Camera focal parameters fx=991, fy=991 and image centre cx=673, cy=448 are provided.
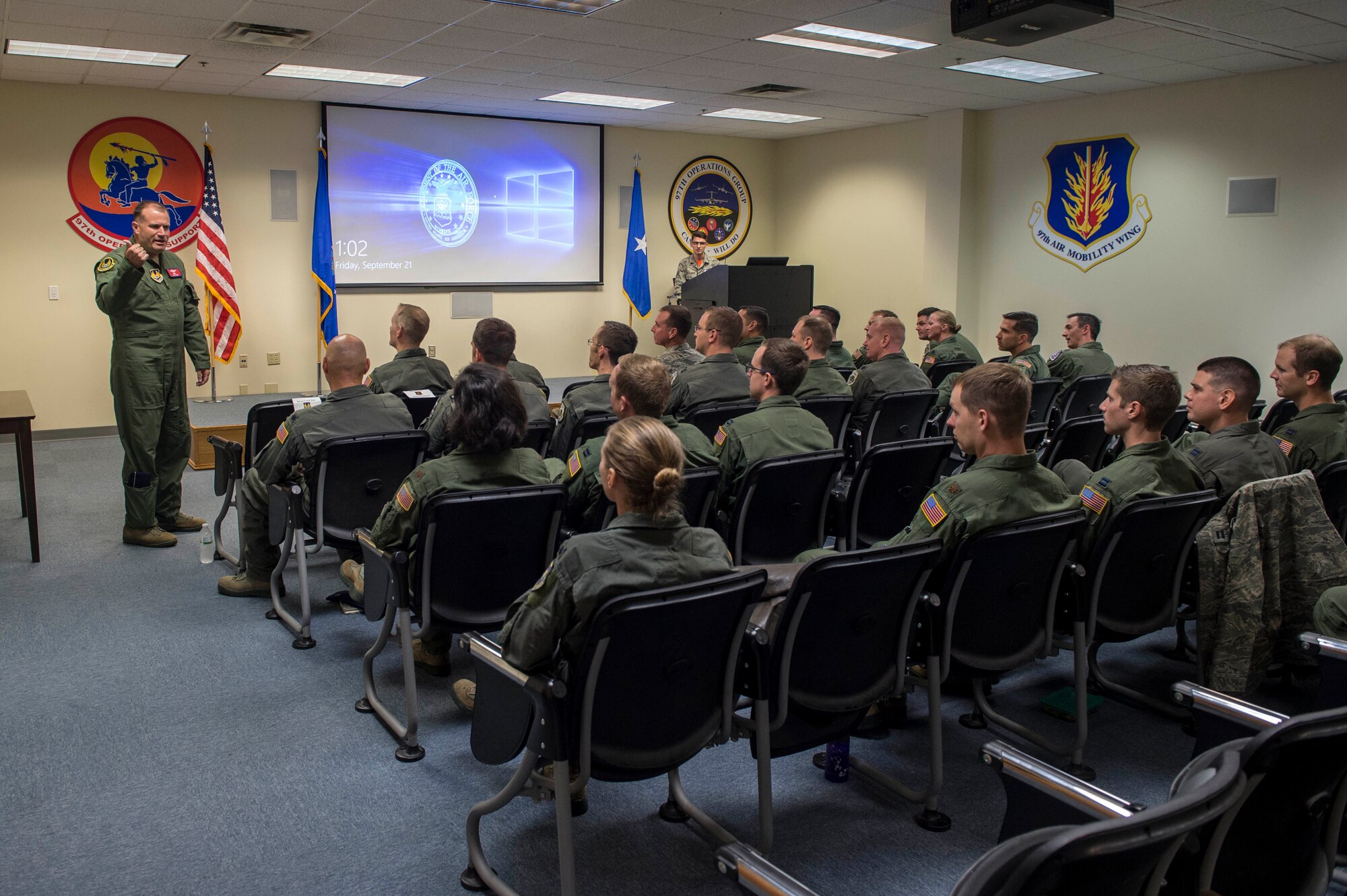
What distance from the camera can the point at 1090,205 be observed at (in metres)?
9.06

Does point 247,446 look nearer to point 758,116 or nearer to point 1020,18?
point 1020,18

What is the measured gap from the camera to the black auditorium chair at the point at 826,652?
7.45 ft

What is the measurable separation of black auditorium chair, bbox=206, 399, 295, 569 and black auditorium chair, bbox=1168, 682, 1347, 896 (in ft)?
13.1

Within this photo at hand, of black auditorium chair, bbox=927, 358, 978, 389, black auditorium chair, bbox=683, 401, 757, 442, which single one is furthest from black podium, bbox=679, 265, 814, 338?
black auditorium chair, bbox=683, 401, 757, 442

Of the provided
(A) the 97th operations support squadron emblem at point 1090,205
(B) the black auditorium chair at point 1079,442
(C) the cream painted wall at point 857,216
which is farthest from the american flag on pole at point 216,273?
(A) the 97th operations support squadron emblem at point 1090,205

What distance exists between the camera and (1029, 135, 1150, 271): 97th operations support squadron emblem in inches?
345

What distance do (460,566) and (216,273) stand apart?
6.43m

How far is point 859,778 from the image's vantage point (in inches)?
113

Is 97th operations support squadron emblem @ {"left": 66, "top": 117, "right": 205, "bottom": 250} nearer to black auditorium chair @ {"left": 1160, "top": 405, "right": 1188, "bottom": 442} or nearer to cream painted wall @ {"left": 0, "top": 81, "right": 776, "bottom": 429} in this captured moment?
cream painted wall @ {"left": 0, "top": 81, "right": 776, "bottom": 429}

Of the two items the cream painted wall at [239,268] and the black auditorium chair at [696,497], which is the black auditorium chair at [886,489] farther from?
the cream painted wall at [239,268]

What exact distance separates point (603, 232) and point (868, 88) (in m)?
3.60

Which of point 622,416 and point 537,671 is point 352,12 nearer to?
point 622,416

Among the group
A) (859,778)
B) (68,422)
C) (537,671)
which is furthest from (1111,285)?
(68,422)

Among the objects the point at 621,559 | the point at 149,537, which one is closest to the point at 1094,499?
the point at 621,559
